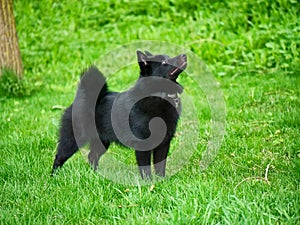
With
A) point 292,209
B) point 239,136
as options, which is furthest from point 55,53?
point 292,209

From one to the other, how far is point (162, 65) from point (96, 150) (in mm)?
1172

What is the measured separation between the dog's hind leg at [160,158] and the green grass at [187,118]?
158mm

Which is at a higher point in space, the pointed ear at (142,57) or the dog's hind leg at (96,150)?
the pointed ear at (142,57)

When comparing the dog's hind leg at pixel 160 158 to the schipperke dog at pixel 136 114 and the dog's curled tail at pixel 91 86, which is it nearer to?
the schipperke dog at pixel 136 114

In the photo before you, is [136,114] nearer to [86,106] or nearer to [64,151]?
[86,106]

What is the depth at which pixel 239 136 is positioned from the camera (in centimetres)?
459

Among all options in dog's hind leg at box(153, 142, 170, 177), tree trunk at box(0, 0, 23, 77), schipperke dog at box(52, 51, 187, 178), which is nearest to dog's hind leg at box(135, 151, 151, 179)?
schipperke dog at box(52, 51, 187, 178)

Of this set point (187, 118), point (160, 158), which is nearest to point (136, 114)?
point (160, 158)

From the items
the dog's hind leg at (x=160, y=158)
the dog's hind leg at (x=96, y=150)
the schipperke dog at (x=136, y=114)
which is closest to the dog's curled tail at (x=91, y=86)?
the schipperke dog at (x=136, y=114)

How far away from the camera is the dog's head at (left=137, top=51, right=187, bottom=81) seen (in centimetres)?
351

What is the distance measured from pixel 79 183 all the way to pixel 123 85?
13.4ft

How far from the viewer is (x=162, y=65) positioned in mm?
3604

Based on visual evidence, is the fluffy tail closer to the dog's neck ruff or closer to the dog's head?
the dog's head

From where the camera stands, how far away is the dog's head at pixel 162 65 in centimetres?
351
